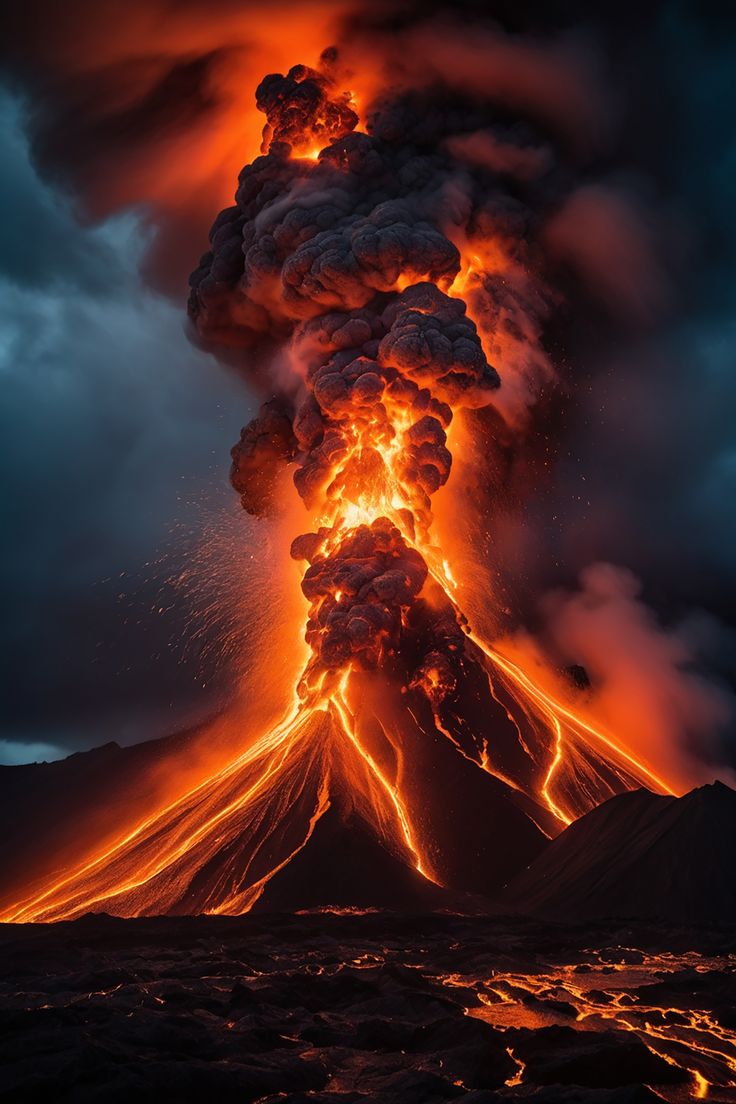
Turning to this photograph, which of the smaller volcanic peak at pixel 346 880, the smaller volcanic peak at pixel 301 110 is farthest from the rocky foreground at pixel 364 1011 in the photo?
the smaller volcanic peak at pixel 301 110

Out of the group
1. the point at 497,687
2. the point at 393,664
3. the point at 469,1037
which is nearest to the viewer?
the point at 469,1037

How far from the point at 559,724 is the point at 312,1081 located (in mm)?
27590

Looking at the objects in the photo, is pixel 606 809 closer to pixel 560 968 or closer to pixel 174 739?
pixel 560 968

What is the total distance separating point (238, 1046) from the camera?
8.44m

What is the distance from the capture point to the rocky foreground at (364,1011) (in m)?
7.04

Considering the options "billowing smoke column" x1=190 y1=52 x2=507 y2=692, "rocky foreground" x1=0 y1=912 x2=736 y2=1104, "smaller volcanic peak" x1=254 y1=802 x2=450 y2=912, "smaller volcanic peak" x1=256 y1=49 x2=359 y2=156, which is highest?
"smaller volcanic peak" x1=256 y1=49 x2=359 y2=156

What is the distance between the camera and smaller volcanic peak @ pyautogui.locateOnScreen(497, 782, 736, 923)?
1923 cm

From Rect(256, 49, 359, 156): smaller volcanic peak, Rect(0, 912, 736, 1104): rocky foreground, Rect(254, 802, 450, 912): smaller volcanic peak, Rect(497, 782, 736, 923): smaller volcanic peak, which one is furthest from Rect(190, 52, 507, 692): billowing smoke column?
Rect(0, 912, 736, 1104): rocky foreground

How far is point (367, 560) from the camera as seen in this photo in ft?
98.2

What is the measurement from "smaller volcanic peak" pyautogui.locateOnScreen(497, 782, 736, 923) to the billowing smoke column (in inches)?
389

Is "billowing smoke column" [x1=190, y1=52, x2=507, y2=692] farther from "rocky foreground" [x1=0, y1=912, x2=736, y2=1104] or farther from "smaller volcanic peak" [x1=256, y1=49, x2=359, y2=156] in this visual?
"rocky foreground" [x1=0, y1=912, x2=736, y2=1104]

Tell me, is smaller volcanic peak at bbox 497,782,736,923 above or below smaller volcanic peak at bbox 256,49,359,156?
below

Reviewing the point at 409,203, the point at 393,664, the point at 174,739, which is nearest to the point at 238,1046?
the point at 393,664

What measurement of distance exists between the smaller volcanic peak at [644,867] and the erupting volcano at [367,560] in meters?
2.05
